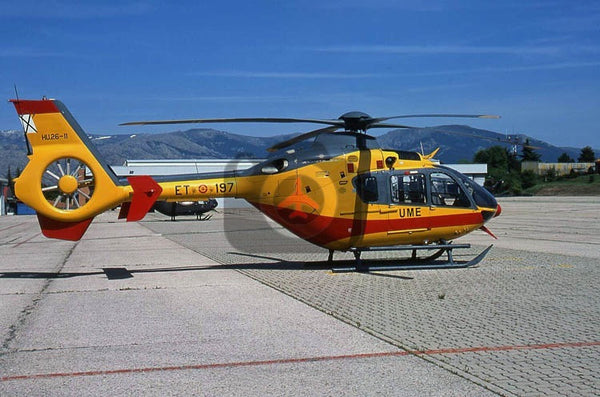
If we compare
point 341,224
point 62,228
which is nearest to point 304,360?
point 341,224

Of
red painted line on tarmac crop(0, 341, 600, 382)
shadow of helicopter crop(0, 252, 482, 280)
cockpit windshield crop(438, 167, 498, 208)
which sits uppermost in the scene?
cockpit windshield crop(438, 167, 498, 208)

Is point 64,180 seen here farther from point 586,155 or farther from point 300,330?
point 586,155

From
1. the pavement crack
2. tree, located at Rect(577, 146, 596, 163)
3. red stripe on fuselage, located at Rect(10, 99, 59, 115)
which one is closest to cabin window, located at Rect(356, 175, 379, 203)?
red stripe on fuselage, located at Rect(10, 99, 59, 115)

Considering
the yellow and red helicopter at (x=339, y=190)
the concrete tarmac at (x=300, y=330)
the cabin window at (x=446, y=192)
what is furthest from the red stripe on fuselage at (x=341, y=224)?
the concrete tarmac at (x=300, y=330)

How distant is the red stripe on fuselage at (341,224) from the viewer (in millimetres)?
14242

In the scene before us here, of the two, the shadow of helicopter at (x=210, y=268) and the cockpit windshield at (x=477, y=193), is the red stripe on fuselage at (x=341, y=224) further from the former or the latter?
the shadow of helicopter at (x=210, y=268)

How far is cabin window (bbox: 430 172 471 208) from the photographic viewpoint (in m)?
14.5

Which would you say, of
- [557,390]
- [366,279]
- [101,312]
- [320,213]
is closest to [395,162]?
[320,213]

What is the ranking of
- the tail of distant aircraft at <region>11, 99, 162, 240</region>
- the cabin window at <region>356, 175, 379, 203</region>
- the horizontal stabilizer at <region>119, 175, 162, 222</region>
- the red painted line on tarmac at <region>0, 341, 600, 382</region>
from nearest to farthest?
the red painted line on tarmac at <region>0, 341, 600, 382</region>, the tail of distant aircraft at <region>11, 99, 162, 240</region>, the horizontal stabilizer at <region>119, 175, 162, 222</region>, the cabin window at <region>356, 175, 379, 203</region>

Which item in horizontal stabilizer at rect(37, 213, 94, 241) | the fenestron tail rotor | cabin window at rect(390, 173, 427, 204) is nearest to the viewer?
the fenestron tail rotor

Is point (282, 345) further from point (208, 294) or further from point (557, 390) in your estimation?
point (208, 294)

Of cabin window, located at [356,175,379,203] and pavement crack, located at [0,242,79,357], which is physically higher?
cabin window, located at [356,175,379,203]

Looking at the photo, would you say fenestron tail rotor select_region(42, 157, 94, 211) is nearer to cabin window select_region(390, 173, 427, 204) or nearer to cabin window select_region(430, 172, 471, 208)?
cabin window select_region(390, 173, 427, 204)

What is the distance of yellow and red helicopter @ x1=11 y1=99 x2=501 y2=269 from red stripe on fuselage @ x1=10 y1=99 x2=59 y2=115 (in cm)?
31
